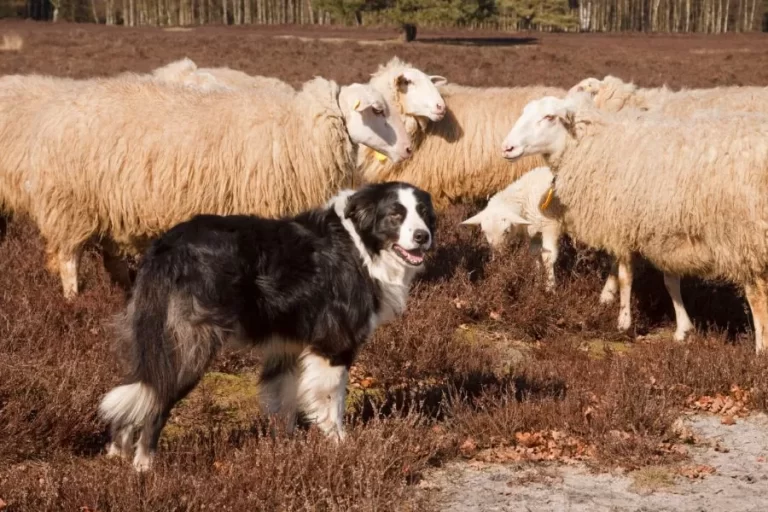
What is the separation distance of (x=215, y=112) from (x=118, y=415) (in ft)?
12.0

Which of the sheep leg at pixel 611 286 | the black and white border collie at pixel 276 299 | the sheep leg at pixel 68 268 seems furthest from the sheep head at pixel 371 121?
the black and white border collie at pixel 276 299

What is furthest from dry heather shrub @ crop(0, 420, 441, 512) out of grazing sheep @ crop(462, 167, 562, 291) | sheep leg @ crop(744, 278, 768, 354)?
grazing sheep @ crop(462, 167, 562, 291)

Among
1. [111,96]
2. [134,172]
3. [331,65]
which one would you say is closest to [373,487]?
[134,172]

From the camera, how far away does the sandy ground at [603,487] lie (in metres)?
4.27

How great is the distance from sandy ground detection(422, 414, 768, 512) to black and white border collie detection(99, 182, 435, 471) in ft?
2.11

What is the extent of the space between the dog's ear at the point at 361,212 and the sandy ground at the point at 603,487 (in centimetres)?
120

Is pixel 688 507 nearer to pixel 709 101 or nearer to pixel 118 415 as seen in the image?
pixel 118 415

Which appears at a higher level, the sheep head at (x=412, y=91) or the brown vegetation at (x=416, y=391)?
the sheep head at (x=412, y=91)

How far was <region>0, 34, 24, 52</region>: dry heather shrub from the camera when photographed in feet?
122

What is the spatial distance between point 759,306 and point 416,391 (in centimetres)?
243

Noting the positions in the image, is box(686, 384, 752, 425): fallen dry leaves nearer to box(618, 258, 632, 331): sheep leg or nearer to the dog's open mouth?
box(618, 258, 632, 331): sheep leg

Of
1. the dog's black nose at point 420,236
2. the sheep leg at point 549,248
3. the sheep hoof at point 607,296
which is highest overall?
the dog's black nose at point 420,236

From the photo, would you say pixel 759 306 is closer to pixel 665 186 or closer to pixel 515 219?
pixel 665 186

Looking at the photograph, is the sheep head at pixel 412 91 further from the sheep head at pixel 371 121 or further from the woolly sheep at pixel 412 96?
the sheep head at pixel 371 121
